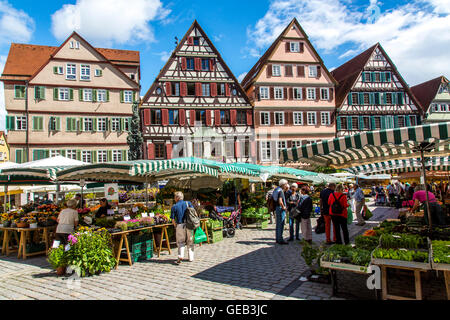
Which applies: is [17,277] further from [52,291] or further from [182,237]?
[182,237]

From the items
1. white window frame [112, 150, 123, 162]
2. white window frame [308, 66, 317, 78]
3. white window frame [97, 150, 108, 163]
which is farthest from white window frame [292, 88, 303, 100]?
white window frame [97, 150, 108, 163]

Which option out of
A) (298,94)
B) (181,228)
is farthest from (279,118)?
(181,228)

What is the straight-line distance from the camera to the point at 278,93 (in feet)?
102

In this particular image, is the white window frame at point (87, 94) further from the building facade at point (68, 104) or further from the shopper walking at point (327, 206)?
the shopper walking at point (327, 206)

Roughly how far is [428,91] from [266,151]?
71.9 ft

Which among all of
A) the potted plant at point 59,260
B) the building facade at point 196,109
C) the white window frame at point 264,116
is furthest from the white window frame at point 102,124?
the potted plant at point 59,260

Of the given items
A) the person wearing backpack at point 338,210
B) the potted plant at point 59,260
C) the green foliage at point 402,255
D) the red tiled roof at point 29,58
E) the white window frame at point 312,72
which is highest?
the red tiled roof at point 29,58

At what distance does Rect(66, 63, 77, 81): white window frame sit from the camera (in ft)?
91.4

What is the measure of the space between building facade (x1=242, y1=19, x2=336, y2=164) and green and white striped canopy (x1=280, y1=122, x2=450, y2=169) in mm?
21563

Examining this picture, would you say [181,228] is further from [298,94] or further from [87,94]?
[298,94]

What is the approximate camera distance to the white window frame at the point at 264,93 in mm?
30784

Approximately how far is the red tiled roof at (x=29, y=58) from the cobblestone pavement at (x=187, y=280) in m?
24.3

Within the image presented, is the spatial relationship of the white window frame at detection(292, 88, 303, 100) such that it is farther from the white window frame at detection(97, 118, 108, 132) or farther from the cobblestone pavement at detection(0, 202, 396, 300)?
the cobblestone pavement at detection(0, 202, 396, 300)
